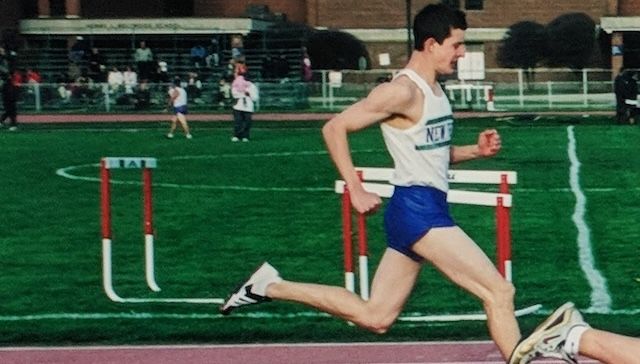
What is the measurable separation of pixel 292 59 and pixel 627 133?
1089 inches

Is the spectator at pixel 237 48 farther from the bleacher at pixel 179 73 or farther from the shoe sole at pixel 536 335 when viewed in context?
the shoe sole at pixel 536 335

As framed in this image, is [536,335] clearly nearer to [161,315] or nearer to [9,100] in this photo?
[161,315]

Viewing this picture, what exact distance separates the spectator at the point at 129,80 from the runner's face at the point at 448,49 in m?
48.6

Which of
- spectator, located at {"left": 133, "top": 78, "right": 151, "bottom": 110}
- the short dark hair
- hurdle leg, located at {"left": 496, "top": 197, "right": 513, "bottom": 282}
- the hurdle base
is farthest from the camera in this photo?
spectator, located at {"left": 133, "top": 78, "right": 151, "bottom": 110}

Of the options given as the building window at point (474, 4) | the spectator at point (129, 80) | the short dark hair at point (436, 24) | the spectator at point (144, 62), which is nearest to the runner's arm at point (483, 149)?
the short dark hair at point (436, 24)

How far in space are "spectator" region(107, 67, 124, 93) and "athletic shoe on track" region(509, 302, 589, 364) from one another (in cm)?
4955


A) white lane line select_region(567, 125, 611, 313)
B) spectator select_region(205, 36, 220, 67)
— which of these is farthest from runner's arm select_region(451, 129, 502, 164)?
spectator select_region(205, 36, 220, 67)

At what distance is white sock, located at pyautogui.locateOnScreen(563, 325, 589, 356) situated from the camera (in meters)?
7.41

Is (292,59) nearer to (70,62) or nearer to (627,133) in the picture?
(70,62)

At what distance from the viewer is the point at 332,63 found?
6706cm

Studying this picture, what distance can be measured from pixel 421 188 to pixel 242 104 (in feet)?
94.3

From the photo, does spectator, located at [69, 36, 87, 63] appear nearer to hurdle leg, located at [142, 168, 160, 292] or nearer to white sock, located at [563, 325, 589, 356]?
hurdle leg, located at [142, 168, 160, 292]

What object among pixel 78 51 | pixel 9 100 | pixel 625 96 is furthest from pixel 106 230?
pixel 78 51

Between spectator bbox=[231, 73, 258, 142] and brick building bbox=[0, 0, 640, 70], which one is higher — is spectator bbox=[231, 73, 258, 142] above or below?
below
